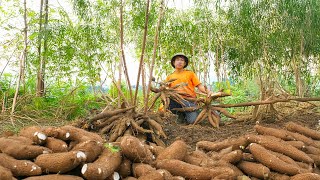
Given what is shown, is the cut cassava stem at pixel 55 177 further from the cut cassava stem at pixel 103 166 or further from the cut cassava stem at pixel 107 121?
the cut cassava stem at pixel 107 121

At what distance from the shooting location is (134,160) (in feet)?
9.87

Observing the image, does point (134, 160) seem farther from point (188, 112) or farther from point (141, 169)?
point (188, 112)

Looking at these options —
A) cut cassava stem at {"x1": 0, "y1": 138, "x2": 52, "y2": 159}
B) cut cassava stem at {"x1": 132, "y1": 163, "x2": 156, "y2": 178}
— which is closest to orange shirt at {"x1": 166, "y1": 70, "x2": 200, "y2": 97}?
cut cassava stem at {"x1": 132, "y1": 163, "x2": 156, "y2": 178}

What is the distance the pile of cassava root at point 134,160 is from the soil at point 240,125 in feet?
3.66

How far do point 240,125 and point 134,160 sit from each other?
279 cm

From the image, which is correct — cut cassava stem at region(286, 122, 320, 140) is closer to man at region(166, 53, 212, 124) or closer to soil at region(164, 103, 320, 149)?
soil at region(164, 103, 320, 149)

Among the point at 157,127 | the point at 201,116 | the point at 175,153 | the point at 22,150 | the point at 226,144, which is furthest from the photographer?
the point at 201,116

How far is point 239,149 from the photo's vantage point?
3439 mm

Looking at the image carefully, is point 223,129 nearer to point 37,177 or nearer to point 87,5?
point 37,177

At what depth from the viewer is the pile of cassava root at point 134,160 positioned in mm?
2660

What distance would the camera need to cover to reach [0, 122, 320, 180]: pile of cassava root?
266 cm

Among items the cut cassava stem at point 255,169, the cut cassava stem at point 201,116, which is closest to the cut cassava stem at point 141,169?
the cut cassava stem at point 255,169

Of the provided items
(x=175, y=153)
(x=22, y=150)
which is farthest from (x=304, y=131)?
(x=22, y=150)

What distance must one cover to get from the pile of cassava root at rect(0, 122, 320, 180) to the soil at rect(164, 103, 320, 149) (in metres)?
1.12
